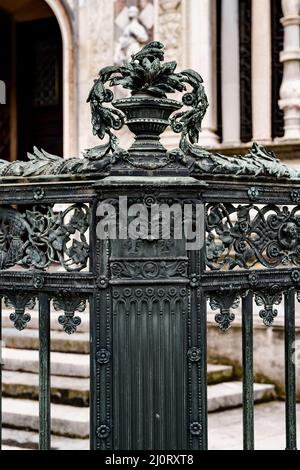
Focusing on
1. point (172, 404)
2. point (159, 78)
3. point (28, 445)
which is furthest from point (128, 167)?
point (28, 445)

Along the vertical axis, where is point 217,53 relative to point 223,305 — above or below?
above

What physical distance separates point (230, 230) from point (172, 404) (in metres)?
0.64

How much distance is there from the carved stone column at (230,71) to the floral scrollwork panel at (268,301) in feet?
18.7

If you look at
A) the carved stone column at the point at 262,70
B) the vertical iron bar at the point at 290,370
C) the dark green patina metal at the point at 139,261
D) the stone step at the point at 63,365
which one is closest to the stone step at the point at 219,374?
the stone step at the point at 63,365

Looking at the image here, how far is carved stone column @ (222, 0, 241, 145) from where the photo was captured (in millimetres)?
8648

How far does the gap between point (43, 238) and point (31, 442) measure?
3.35 meters

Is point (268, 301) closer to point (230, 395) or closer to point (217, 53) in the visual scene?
point (230, 395)

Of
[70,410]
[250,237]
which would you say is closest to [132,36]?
[70,410]

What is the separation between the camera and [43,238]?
9.29 ft

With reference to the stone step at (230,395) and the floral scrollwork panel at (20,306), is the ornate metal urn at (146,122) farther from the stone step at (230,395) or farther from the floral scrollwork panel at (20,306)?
the stone step at (230,395)

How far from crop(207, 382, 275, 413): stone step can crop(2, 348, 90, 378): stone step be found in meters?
1.04

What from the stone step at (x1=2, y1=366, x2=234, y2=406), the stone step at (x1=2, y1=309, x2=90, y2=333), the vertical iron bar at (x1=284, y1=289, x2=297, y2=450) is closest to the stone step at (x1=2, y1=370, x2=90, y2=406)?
the stone step at (x1=2, y1=366, x2=234, y2=406)

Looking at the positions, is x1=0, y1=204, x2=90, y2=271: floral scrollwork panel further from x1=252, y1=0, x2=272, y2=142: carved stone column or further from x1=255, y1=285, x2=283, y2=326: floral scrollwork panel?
x1=252, y1=0, x2=272, y2=142: carved stone column
